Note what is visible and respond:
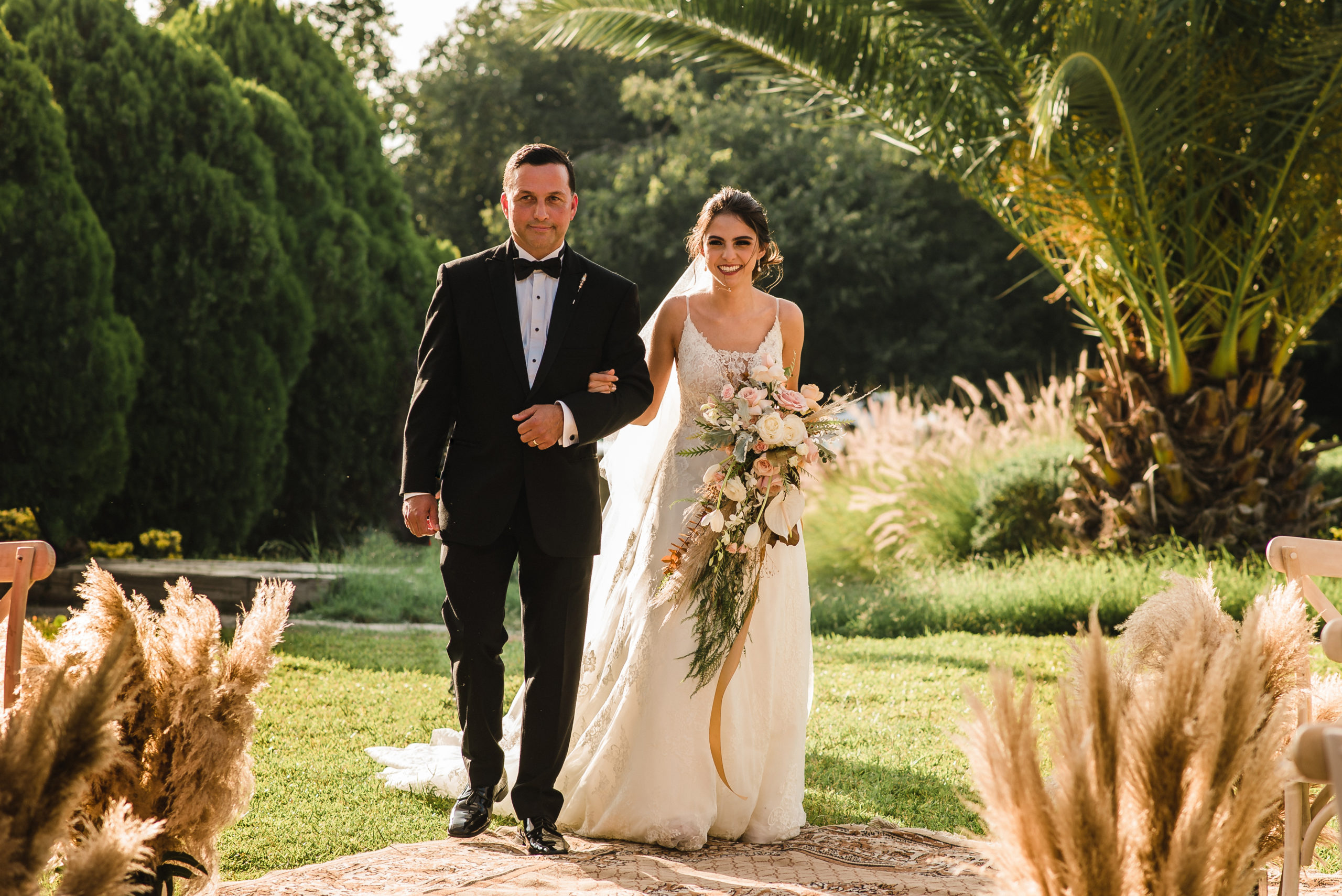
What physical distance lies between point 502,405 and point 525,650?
79 centimetres

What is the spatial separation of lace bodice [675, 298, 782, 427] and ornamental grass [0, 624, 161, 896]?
2.78 m

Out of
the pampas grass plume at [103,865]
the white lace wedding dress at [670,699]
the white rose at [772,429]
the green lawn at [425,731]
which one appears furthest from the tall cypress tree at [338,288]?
the pampas grass plume at [103,865]

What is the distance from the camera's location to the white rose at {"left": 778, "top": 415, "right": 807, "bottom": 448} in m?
3.60

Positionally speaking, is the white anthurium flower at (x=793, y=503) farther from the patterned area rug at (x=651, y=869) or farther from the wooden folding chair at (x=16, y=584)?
the wooden folding chair at (x=16, y=584)

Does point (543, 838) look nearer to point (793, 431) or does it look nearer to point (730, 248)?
point (793, 431)

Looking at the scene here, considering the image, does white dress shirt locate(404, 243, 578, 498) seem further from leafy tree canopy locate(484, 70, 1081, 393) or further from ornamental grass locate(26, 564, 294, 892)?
leafy tree canopy locate(484, 70, 1081, 393)

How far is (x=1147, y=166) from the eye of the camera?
23.3 ft

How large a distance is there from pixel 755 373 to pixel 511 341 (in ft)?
2.65

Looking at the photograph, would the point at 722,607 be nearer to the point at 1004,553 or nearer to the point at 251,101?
the point at 1004,553

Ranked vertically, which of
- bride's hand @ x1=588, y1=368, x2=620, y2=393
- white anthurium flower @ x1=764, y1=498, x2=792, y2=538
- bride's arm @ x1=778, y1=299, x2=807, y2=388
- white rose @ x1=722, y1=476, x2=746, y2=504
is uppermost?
bride's arm @ x1=778, y1=299, x2=807, y2=388

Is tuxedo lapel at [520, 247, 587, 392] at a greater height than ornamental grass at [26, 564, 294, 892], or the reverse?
tuxedo lapel at [520, 247, 587, 392]

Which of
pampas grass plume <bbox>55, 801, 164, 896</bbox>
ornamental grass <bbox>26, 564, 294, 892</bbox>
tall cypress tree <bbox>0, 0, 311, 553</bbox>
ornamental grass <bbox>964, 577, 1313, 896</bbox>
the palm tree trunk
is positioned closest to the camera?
ornamental grass <bbox>964, 577, 1313, 896</bbox>

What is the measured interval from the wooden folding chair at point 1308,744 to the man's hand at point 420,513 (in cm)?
240

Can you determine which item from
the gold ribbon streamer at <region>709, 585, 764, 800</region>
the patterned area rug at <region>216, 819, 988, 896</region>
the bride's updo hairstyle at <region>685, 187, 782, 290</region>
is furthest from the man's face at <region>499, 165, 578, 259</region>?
the patterned area rug at <region>216, 819, 988, 896</region>
